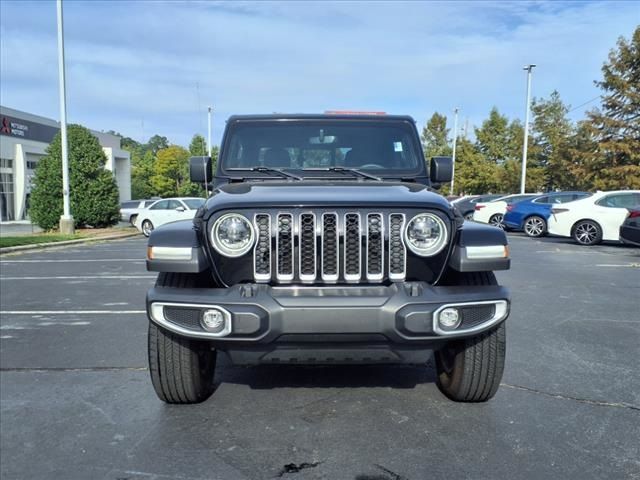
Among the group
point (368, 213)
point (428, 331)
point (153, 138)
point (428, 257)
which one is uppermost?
point (153, 138)

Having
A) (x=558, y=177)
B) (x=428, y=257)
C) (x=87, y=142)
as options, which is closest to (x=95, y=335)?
(x=428, y=257)

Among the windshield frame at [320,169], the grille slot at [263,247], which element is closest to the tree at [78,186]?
the windshield frame at [320,169]

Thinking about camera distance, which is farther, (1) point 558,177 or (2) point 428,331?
(1) point 558,177

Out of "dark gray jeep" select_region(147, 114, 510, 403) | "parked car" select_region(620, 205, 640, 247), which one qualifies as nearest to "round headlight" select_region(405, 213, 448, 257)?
"dark gray jeep" select_region(147, 114, 510, 403)

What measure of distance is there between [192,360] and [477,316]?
166cm

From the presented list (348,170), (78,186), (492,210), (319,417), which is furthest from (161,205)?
(319,417)

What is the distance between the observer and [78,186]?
20.3 m

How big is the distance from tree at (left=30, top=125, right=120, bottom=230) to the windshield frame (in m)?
17.8

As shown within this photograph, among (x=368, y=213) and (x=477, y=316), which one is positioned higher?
(x=368, y=213)

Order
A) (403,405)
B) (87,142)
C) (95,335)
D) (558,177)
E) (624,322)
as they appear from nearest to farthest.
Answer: (403,405), (95,335), (624,322), (87,142), (558,177)

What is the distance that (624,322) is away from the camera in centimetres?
547

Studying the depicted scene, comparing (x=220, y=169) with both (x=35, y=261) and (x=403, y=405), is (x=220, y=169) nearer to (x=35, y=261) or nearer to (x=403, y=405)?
(x=403, y=405)

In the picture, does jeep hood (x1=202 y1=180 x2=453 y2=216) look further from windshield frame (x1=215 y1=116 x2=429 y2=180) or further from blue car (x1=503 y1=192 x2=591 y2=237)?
blue car (x1=503 y1=192 x2=591 y2=237)

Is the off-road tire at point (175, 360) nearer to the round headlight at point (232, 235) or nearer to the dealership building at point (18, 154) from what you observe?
the round headlight at point (232, 235)
